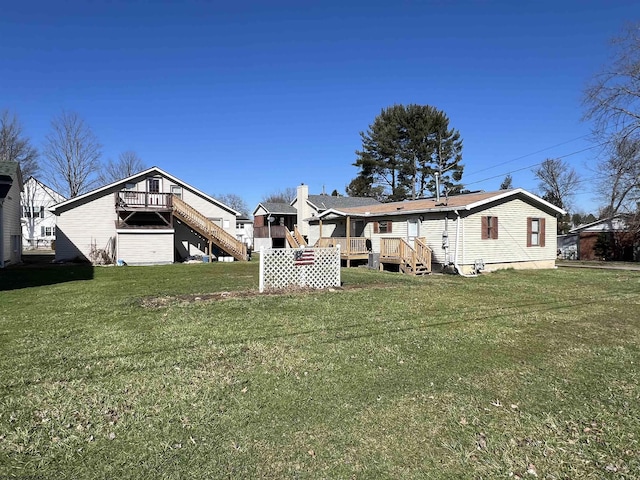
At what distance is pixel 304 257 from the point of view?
1046 cm

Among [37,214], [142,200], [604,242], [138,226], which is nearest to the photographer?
[138,226]

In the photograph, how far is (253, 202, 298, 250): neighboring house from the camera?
3328 centimetres

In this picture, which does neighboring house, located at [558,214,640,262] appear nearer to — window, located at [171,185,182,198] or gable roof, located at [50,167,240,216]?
gable roof, located at [50,167,240,216]

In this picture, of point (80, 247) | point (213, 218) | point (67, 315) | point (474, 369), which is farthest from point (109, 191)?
point (474, 369)

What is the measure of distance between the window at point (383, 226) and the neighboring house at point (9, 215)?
1715 cm

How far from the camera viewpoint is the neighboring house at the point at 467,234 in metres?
16.2

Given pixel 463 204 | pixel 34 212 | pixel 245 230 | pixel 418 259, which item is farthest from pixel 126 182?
pixel 34 212

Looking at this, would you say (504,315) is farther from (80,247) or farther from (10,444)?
(80,247)

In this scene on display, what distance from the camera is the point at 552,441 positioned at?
316 centimetres

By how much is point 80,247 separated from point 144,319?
59.2 feet

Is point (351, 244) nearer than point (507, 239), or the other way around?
point (507, 239)

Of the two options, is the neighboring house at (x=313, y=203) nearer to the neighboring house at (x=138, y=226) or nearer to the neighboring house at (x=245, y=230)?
the neighboring house at (x=245, y=230)

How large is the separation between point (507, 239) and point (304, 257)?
37.7 ft

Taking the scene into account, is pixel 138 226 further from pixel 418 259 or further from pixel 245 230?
pixel 245 230
